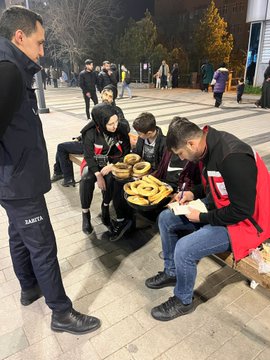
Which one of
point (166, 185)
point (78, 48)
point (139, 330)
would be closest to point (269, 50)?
point (166, 185)

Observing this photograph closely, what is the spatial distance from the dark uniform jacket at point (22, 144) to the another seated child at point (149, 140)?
128cm

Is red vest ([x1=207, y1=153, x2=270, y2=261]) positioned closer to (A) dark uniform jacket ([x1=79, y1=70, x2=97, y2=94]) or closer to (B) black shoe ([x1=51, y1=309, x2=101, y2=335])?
(B) black shoe ([x1=51, y1=309, x2=101, y2=335])

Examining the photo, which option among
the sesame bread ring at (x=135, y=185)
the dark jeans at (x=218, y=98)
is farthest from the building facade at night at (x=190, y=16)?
the sesame bread ring at (x=135, y=185)

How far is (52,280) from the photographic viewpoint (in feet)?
6.50

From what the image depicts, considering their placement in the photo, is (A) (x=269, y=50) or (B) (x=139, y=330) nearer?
(B) (x=139, y=330)

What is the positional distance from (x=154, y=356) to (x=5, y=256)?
180 centimetres

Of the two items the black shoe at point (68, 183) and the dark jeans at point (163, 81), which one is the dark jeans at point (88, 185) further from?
the dark jeans at point (163, 81)

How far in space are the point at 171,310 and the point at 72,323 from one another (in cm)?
71

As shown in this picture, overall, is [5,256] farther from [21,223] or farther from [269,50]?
[269,50]

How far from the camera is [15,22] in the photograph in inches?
A: 64.6

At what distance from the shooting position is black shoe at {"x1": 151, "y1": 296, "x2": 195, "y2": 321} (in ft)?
7.18

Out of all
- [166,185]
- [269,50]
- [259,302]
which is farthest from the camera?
[269,50]

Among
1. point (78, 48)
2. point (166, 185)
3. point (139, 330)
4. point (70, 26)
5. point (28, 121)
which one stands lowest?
point (139, 330)

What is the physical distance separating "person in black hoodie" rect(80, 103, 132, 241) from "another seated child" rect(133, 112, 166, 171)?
0.27 metres
